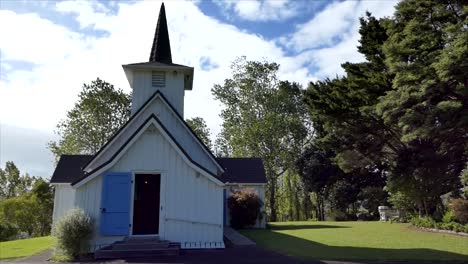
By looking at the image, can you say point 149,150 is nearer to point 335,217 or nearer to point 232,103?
point 335,217

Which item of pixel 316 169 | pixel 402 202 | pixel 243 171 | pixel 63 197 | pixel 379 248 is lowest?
pixel 379 248

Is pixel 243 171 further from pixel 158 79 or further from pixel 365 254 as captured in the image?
pixel 365 254

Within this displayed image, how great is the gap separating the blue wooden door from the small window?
6.18 metres

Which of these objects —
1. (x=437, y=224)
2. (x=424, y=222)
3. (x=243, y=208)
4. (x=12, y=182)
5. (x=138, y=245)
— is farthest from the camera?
(x=12, y=182)

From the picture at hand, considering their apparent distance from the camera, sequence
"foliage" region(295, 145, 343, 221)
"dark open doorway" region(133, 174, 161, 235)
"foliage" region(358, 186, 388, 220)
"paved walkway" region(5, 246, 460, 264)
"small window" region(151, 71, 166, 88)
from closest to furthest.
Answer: "paved walkway" region(5, 246, 460, 264)
"dark open doorway" region(133, 174, 161, 235)
"small window" region(151, 71, 166, 88)
"foliage" region(358, 186, 388, 220)
"foliage" region(295, 145, 343, 221)

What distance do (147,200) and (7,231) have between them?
1785 centimetres

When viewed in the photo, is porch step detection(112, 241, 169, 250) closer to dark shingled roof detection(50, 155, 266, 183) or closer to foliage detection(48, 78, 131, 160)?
dark shingled roof detection(50, 155, 266, 183)

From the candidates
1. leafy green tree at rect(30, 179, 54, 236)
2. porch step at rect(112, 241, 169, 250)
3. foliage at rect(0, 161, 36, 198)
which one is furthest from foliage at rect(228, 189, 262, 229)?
foliage at rect(0, 161, 36, 198)

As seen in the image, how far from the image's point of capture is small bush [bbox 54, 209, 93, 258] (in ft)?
39.6

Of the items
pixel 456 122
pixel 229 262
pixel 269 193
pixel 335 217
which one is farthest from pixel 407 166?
pixel 269 193

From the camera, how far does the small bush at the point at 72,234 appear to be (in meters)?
12.1

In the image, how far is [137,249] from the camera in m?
12.9

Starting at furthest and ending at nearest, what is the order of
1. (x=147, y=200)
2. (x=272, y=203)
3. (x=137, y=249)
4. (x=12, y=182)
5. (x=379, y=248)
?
(x=12, y=182)
(x=272, y=203)
(x=147, y=200)
(x=379, y=248)
(x=137, y=249)

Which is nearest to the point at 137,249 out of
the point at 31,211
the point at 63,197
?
the point at 63,197
